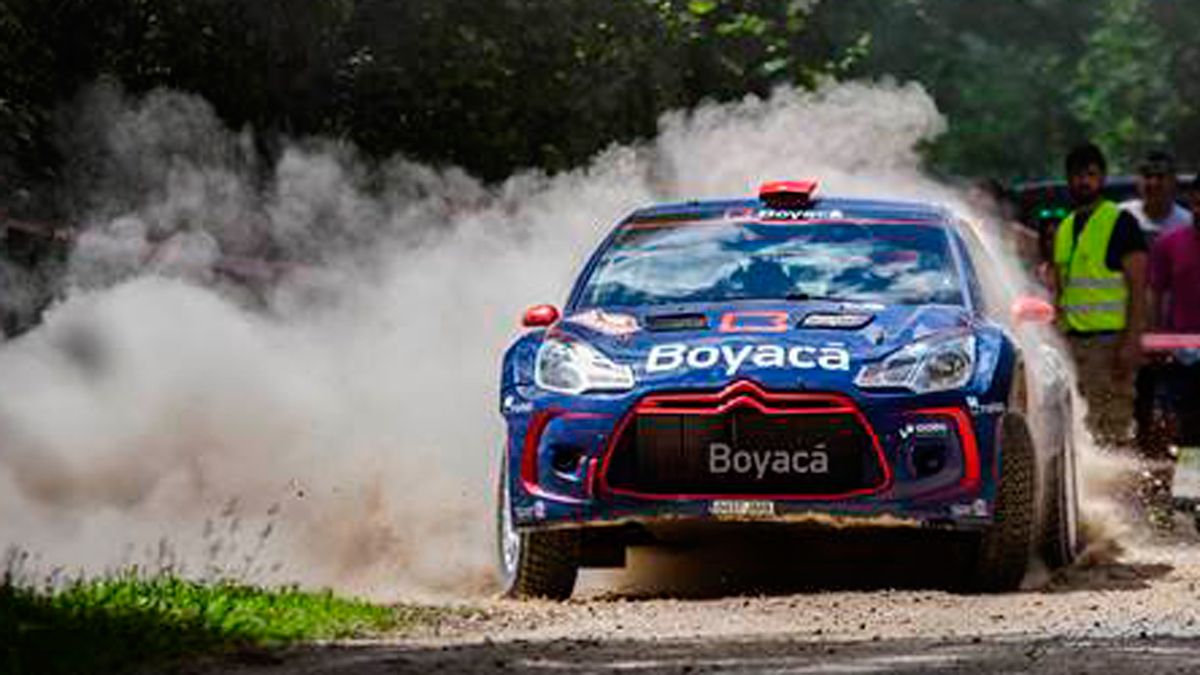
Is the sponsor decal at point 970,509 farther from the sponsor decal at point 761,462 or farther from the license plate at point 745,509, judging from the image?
the license plate at point 745,509

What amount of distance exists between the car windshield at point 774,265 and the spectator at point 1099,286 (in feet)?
14.7

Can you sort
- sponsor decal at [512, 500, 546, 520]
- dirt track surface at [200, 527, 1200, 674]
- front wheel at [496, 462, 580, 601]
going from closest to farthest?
1. dirt track surface at [200, 527, 1200, 674]
2. sponsor decal at [512, 500, 546, 520]
3. front wheel at [496, 462, 580, 601]

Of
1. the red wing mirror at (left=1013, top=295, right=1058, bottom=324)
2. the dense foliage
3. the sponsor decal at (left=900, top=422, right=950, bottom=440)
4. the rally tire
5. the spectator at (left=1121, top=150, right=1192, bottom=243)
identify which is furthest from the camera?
the dense foliage

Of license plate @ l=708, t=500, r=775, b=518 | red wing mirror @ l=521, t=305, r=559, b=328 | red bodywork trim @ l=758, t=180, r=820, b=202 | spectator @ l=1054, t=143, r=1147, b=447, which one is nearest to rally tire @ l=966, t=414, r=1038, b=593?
license plate @ l=708, t=500, r=775, b=518

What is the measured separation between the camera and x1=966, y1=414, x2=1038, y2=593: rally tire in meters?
13.4

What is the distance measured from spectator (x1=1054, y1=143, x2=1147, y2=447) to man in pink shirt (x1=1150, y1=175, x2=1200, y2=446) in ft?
1.06

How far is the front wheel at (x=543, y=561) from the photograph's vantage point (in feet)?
45.0

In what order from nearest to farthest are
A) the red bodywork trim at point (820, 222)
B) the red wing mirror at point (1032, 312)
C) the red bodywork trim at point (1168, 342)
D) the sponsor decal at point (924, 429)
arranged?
the sponsor decal at point (924, 429)
the red wing mirror at point (1032, 312)
the red bodywork trim at point (820, 222)
the red bodywork trim at point (1168, 342)

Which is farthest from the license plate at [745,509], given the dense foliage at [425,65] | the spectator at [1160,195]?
the dense foliage at [425,65]

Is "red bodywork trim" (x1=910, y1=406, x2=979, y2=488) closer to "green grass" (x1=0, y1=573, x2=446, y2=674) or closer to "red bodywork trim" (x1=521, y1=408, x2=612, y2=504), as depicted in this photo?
"red bodywork trim" (x1=521, y1=408, x2=612, y2=504)

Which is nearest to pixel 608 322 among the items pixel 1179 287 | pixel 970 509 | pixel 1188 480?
pixel 970 509

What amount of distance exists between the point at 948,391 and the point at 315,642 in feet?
9.86

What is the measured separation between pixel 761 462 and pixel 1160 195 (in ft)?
27.2

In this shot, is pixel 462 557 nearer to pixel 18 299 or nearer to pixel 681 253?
pixel 681 253
